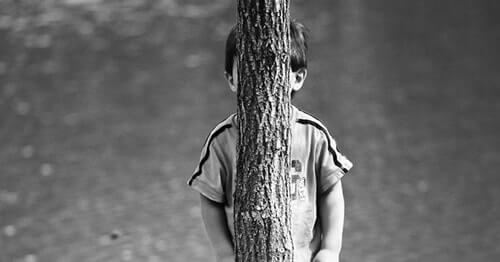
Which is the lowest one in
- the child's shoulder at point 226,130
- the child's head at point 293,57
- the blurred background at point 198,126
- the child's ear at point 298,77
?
the blurred background at point 198,126

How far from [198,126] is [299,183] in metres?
5.49

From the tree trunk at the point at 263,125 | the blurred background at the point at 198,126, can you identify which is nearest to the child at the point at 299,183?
the tree trunk at the point at 263,125

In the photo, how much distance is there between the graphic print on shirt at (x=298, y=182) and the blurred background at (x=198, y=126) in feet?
9.66

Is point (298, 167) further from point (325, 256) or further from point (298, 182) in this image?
point (325, 256)

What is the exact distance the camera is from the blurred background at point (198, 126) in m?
5.98

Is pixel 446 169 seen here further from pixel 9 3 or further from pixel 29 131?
pixel 9 3

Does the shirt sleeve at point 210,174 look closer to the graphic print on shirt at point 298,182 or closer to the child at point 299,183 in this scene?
the child at point 299,183

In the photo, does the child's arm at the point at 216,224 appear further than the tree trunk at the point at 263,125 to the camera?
Yes

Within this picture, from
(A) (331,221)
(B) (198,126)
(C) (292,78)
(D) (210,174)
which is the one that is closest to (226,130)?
(D) (210,174)

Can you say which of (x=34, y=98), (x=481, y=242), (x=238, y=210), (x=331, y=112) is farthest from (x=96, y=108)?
(x=238, y=210)

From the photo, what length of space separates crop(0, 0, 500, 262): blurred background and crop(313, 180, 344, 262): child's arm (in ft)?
9.41

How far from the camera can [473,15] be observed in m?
12.7

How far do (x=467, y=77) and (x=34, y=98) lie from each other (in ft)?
13.6

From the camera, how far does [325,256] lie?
2.74 m
